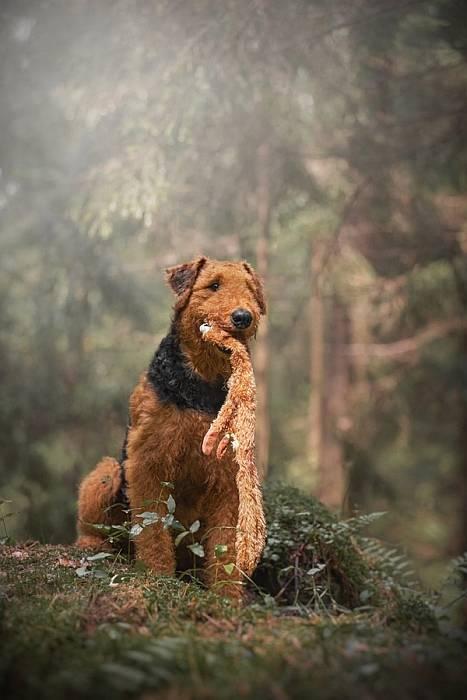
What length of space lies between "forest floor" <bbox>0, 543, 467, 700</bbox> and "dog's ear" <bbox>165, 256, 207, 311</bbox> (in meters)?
1.58

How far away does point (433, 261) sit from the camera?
9.03m

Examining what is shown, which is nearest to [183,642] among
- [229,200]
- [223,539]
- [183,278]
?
[223,539]

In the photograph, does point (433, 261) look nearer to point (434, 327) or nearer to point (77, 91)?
point (434, 327)

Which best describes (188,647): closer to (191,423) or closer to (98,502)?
(191,423)

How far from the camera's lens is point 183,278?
376cm

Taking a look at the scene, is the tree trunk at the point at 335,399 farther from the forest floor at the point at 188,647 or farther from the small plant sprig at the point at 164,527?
the forest floor at the point at 188,647

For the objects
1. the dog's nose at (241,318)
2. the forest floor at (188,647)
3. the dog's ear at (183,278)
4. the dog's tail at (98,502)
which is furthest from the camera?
the dog's tail at (98,502)

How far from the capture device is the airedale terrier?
3.50m

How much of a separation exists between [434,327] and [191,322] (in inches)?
285

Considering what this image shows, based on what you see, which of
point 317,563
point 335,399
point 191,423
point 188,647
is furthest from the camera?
point 335,399

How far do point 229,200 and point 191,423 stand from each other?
630 cm

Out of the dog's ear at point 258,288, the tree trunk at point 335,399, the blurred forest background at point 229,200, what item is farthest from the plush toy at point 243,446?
the tree trunk at point 335,399

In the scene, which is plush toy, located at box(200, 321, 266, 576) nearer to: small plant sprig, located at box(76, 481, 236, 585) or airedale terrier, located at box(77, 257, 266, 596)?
small plant sprig, located at box(76, 481, 236, 585)

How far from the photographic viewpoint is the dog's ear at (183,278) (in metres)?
3.70
